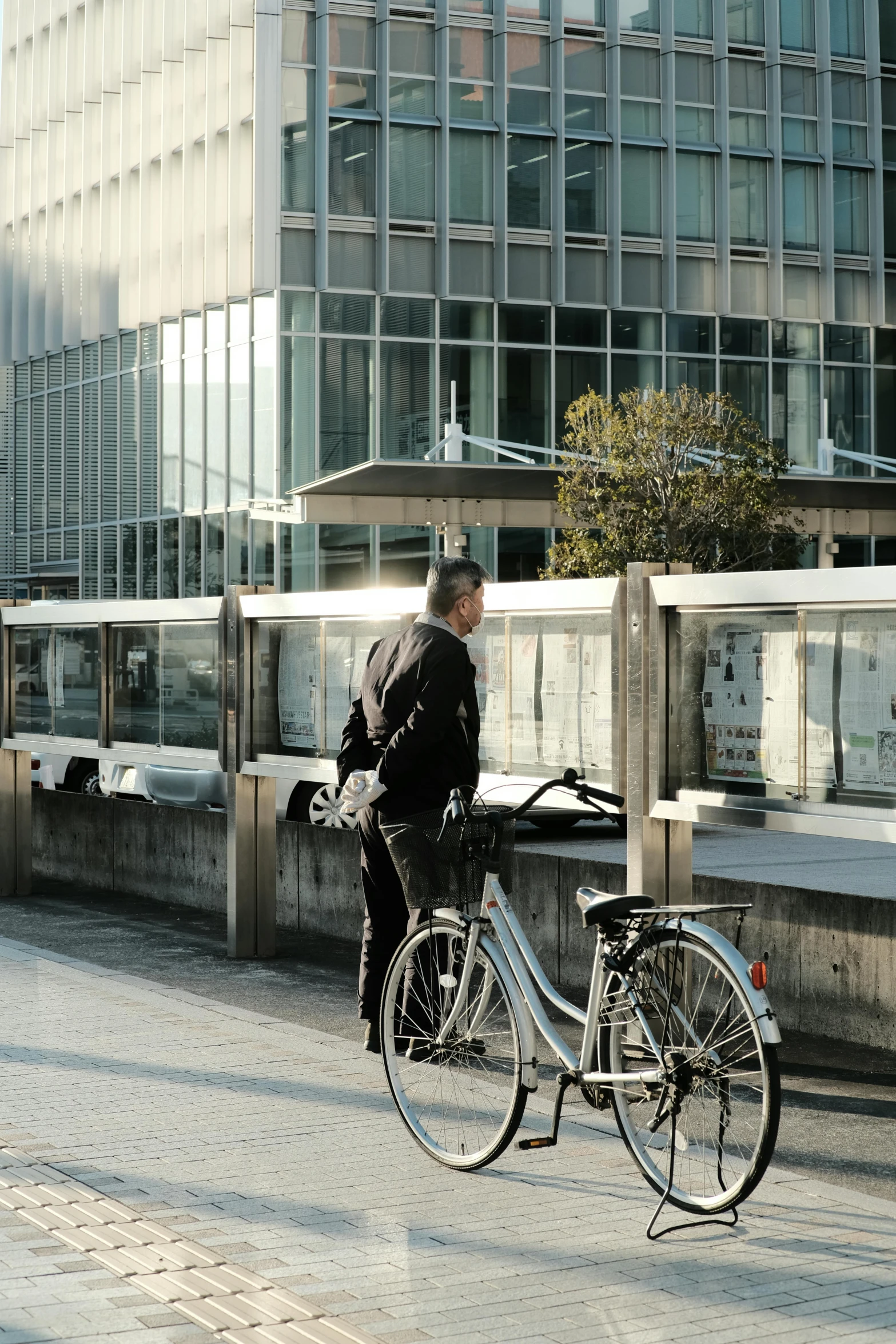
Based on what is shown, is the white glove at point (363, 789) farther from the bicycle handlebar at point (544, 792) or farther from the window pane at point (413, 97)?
the window pane at point (413, 97)

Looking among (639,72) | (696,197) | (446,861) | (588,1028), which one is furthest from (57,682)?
(639,72)

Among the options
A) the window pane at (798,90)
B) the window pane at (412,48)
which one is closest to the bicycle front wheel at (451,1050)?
the window pane at (412,48)

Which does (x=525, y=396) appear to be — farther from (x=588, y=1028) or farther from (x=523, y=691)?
(x=588, y=1028)

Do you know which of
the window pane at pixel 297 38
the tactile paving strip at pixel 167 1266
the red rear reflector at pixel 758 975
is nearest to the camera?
the tactile paving strip at pixel 167 1266

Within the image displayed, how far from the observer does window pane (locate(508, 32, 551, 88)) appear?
33.5m

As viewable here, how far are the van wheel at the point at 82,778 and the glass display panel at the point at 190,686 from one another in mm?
7368

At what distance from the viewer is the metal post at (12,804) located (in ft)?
41.0

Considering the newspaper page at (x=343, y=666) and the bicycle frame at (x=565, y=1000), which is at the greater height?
the newspaper page at (x=343, y=666)

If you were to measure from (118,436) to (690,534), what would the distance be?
17.9 metres

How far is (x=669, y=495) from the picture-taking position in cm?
2378

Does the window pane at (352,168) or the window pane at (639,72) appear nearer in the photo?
the window pane at (352,168)

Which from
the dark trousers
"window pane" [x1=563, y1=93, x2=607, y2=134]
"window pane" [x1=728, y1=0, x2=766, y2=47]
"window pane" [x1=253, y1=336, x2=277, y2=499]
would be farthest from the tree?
the dark trousers

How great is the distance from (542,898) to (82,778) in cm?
981

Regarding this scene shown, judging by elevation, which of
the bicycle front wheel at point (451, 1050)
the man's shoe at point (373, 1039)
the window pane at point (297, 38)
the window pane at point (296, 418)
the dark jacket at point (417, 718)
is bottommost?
the man's shoe at point (373, 1039)
